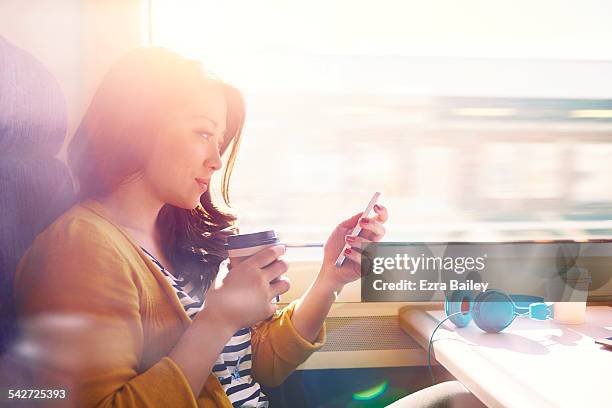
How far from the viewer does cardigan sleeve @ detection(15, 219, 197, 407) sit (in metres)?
0.67

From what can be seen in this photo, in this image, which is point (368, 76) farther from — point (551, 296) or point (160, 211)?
point (551, 296)

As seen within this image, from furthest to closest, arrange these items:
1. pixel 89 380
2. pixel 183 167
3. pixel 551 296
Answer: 1. pixel 551 296
2. pixel 183 167
3. pixel 89 380

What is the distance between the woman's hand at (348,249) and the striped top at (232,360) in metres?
0.18

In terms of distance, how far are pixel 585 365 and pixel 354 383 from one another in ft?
1.44

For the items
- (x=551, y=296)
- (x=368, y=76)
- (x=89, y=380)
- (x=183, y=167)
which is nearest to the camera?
(x=89, y=380)

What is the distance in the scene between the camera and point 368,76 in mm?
909

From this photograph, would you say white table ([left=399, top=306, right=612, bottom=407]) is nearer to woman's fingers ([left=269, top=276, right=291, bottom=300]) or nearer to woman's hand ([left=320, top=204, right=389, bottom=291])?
woman's hand ([left=320, top=204, right=389, bottom=291])

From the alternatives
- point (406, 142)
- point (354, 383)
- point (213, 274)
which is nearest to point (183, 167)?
point (213, 274)

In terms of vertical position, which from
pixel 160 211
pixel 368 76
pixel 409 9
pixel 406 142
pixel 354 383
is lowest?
pixel 354 383

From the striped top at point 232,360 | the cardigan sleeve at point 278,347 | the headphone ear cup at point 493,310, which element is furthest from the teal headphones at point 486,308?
the striped top at point 232,360

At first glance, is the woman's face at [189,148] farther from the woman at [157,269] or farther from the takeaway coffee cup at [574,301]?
the takeaway coffee cup at [574,301]

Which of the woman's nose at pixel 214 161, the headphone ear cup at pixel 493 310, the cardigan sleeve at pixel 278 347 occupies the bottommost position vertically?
the cardigan sleeve at pixel 278 347

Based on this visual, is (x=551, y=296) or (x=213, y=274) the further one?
(x=551, y=296)

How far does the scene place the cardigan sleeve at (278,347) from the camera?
3.04 ft
